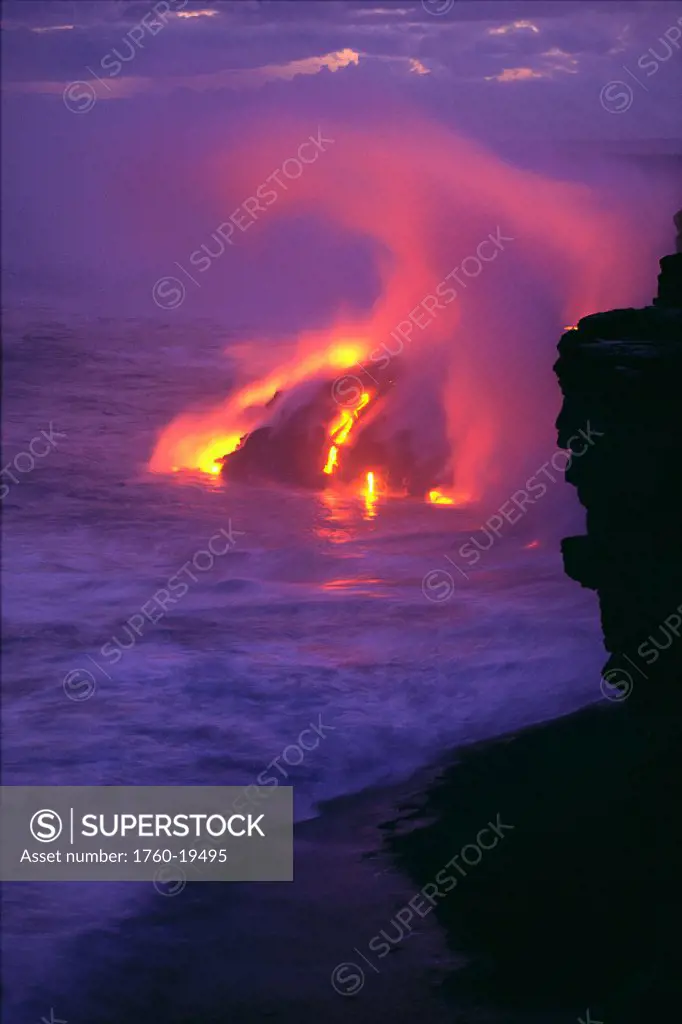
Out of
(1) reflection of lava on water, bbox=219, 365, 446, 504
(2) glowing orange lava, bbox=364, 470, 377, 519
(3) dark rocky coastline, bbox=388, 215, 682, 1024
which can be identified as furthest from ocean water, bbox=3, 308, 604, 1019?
(3) dark rocky coastline, bbox=388, 215, 682, 1024

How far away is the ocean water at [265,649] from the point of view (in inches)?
421

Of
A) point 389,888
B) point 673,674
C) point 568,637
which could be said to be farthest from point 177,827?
point 568,637

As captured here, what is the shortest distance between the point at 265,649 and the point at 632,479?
7455 millimetres

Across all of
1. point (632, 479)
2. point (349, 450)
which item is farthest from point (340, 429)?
point (632, 479)

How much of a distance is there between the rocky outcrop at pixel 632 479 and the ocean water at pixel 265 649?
9.72ft

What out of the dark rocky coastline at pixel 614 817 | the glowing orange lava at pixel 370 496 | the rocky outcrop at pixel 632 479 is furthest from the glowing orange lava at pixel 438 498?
the rocky outcrop at pixel 632 479

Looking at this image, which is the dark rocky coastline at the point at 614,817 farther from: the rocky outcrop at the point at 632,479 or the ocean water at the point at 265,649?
the ocean water at the point at 265,649

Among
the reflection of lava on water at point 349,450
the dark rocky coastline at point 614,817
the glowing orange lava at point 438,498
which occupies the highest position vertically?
the reflection of lava on water at point 349,450

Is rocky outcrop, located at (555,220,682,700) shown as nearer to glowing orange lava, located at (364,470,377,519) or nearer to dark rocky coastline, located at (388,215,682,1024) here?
dark rocky coastline, located at (388,215,682,1024)

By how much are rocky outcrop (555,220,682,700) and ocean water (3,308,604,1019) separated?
117 inches

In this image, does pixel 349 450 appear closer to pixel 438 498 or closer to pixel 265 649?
pixel 438 498

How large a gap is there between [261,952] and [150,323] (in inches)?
1985

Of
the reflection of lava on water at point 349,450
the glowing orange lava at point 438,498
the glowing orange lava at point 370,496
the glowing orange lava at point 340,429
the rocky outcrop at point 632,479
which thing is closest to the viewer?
the rocky outcrop at point 632,479

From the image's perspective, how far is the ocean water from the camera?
35.1 ft
